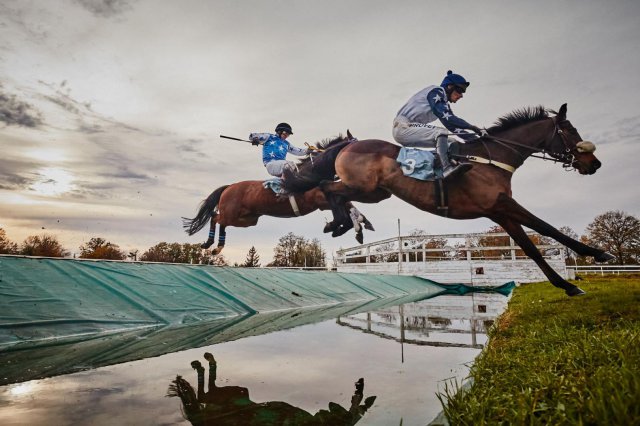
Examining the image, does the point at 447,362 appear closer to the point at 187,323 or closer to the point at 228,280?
the point at 187,323

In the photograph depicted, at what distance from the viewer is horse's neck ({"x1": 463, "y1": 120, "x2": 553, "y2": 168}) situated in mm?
5105

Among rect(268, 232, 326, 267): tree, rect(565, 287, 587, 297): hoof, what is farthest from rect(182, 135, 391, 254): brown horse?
rect(268, 232, 326, 267): tree

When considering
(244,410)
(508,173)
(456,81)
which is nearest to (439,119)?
(456,81)

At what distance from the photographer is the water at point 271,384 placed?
4.14 ft

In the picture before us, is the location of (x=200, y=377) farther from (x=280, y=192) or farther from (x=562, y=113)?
(x=280, y=192)

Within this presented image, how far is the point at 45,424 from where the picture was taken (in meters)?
1.16

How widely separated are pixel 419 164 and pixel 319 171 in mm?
2138

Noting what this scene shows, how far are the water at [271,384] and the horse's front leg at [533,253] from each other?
2.36 meters

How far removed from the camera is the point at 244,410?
1.30 meters

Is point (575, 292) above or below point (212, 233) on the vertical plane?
below

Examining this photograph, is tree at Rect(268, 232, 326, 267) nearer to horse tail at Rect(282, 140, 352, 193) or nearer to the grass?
horse tail at Rect(282, 140, 352, 193)

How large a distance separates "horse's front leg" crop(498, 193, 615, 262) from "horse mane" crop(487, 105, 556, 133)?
3.63ft

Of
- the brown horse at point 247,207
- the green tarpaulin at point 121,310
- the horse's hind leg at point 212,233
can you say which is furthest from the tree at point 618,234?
the green tarpaulin at point 121,310

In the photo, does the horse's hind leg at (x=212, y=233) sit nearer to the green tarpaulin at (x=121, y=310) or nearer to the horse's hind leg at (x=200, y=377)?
the green tarpaulin at (x=121, y=310)
